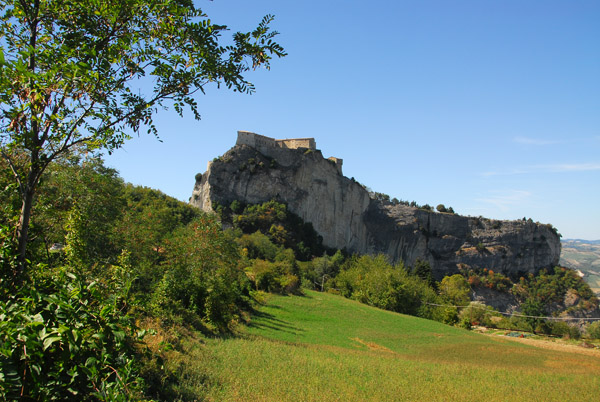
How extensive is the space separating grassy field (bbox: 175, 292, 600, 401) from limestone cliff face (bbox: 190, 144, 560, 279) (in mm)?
50291

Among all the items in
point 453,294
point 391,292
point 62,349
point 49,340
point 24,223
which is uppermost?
point 24,223

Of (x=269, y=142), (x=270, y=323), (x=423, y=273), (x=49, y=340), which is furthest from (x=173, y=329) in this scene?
(x=269, y=142)

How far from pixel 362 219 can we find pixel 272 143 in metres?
29.0

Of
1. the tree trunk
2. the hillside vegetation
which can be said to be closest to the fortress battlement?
the hillside vegetation

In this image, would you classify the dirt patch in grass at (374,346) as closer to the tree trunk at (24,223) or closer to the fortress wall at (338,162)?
the tree trunk at (24,223)

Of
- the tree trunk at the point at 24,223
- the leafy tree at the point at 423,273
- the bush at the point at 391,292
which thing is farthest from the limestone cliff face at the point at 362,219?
the tree trunk at the point at 24,223

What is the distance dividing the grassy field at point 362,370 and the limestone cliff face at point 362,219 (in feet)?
165

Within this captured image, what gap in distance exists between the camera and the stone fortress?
261ft

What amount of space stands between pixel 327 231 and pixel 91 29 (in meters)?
80.1

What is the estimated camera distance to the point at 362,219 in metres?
92.6

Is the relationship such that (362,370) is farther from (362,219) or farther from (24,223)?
(362,219)

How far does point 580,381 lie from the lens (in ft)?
52.1

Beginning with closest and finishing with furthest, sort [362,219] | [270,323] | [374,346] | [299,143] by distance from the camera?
[374,346]
[270,323]
[299,143]
[362,219]

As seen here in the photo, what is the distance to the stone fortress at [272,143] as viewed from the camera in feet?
261
